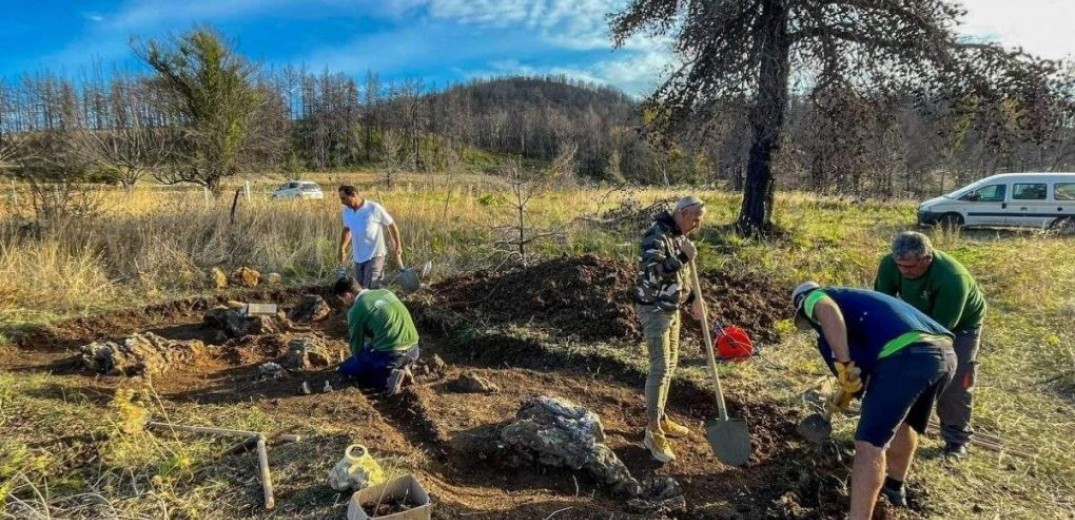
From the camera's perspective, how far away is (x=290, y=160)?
31875 millimetres

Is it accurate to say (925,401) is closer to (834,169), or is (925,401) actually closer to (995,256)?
(834,169)

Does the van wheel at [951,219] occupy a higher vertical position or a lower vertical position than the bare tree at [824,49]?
lower

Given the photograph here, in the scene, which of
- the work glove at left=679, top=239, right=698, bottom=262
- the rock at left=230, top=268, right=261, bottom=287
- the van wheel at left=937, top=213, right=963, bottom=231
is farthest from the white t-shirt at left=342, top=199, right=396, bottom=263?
the van wheel at left=937, top=213, right=963, bottom=231

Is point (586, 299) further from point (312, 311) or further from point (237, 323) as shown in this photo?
point (237, 323)

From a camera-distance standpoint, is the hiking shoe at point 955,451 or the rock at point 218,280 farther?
the rock at point 218,280

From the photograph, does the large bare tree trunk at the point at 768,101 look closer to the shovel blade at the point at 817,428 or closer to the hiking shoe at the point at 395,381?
the shovel blade at the point at 817,428

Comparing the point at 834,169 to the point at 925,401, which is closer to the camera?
the point at 925,401

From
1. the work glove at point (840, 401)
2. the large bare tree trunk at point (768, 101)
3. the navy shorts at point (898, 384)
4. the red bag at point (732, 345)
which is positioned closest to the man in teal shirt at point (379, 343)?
the red bag at point (732, 345)

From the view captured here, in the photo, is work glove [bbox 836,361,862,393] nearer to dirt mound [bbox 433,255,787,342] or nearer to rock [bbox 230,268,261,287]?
dirt mound [bbox 433,255,787,342]

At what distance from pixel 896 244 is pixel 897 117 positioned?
7683 millimetres

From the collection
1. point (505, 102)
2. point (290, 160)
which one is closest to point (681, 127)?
point (290, 160)

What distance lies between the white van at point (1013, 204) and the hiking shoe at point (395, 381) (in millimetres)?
13383

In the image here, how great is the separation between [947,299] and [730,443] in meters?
1.48

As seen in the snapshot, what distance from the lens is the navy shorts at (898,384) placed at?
2604mm
